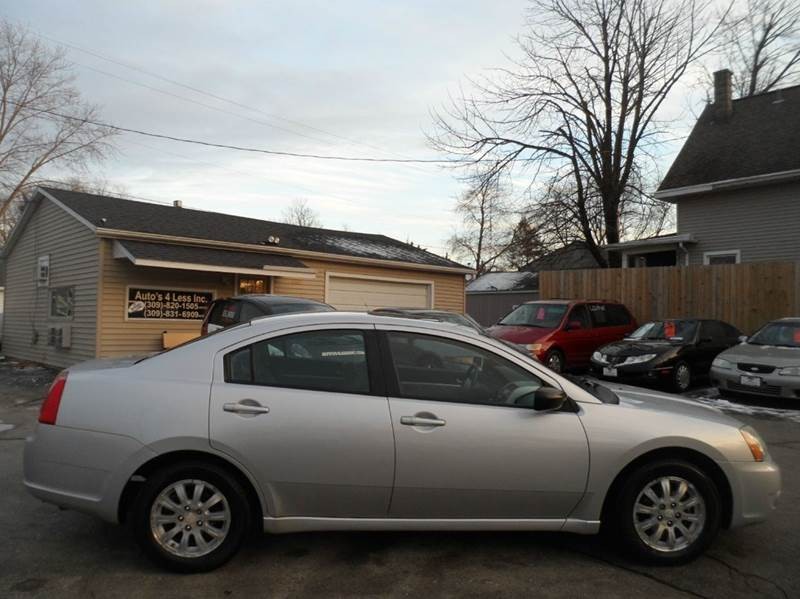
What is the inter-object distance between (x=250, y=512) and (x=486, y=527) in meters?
1.35

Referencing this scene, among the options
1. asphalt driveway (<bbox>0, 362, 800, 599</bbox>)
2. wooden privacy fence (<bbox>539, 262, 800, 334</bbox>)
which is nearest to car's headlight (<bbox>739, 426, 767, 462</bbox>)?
asphalt driveway (<bbox>0, 362, 800, 599</bbox>)

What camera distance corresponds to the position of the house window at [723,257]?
17797mm

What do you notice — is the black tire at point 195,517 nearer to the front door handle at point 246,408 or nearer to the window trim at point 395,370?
the front door handle at point 246,408

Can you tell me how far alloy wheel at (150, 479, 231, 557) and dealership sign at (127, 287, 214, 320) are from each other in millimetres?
10630

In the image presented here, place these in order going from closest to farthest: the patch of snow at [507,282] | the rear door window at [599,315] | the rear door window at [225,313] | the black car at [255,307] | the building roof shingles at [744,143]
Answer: the black car at [255,307], the rear door window at [225,313], the rear door window at [599,315], the building roof shingles at [744,143], the patch of snow at [507,282]

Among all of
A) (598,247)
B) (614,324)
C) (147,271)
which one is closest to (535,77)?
(598,247)

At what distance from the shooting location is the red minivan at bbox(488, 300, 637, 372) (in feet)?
40.5

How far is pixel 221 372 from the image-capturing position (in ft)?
11.9

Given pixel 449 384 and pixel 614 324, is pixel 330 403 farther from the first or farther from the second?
pixel 614 324

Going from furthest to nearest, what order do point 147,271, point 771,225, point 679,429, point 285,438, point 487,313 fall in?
point 487,313, point 771,225, point 147,271, point 679,429, point 285,438

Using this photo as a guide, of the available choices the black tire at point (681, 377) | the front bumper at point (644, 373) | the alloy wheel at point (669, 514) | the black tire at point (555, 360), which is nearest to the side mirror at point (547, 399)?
the alloy wheel at point (669, 514)

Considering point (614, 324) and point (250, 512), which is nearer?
point (250, 512)

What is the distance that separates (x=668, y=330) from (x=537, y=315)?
8.56ft

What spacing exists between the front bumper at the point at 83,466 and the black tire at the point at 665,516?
2713 mm
